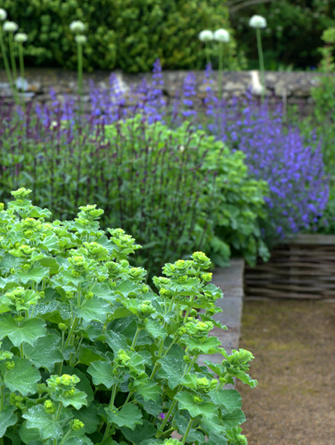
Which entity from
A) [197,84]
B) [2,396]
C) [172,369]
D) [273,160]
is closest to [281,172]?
[273,160]

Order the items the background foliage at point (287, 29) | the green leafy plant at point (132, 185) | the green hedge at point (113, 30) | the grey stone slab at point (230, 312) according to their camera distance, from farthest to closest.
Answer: the background foliage at point (287, 29)
the green hedge at point (113, 30)
the green leafy plant at point (132, 185)
the grey stone slab at point (230, 312)

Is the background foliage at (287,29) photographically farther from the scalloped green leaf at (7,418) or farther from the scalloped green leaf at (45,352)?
the scalloped green leaf at (7,418)

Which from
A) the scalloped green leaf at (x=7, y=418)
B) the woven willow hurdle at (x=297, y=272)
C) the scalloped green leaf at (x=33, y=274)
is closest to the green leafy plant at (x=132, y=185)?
the woven willow hurdle at (x=297, y=272)

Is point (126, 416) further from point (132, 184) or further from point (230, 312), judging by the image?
point (132, 184)

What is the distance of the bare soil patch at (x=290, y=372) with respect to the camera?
7.77 feet

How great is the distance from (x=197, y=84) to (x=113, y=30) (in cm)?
156

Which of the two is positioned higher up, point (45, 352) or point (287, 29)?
point (287, 29)

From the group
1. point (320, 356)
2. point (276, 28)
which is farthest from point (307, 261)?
point (276, 28)

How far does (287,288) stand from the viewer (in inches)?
167

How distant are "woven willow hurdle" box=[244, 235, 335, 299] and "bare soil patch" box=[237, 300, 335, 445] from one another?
10 centimetres

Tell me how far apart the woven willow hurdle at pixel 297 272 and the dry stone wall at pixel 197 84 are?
3849mm

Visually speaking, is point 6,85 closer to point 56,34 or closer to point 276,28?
point 56,34

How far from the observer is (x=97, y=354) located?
1066mm

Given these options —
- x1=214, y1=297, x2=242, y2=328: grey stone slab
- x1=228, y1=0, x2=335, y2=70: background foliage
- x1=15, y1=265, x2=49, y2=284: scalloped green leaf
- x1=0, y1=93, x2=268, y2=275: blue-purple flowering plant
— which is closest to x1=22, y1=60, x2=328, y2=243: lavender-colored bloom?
x1=0, y1=93, x2=268, y2=275: blue-purple flowering plant
